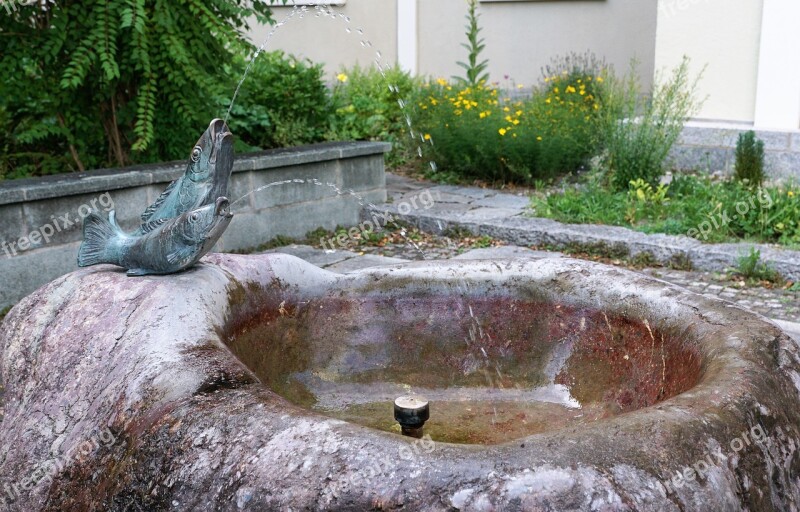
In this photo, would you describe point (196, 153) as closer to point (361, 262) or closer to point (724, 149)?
point (361, 262)

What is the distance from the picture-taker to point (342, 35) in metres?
12.7

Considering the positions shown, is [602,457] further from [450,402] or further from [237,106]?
[237,106]

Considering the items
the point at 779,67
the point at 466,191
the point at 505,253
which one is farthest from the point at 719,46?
the point at 505,253

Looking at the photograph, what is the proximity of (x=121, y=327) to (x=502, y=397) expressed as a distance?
3.84 ft

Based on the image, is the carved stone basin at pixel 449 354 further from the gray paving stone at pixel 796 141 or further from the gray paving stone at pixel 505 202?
the gray paving stone at pixel 796 141

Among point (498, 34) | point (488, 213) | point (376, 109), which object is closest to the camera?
point (488, 213)

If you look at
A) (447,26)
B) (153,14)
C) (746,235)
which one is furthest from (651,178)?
(447,26)

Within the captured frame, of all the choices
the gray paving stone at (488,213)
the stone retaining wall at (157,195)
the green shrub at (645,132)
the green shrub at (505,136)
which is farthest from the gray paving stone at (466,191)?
the green shrub at (645,132)

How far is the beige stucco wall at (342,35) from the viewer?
1233 centimetres

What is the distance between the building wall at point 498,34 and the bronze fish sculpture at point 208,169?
9256mm

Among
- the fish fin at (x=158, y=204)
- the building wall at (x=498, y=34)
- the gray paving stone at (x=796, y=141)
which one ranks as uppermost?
the building wall at (x=498, y=34)

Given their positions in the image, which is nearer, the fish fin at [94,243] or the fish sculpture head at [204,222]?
the fish sculpture head at [204,222]

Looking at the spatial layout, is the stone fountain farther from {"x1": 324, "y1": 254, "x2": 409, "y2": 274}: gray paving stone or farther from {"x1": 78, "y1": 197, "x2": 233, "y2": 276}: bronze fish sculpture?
{"x1": 324, "y1": 254, "x2": 409, "y2": 274}: gray paving stone

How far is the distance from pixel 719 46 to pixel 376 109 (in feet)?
12.3
